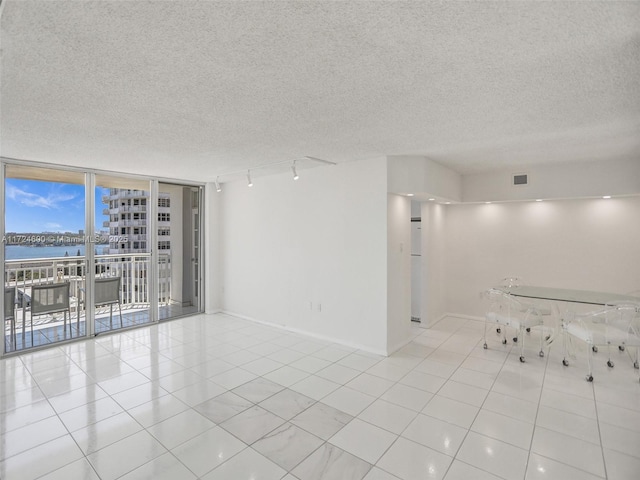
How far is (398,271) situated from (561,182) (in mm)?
2839

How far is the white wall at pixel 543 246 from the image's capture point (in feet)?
15.5

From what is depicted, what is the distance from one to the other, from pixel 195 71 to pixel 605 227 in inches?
230

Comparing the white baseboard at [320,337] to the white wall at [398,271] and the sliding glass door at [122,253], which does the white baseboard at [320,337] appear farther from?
the sliding glass door at [122,253]

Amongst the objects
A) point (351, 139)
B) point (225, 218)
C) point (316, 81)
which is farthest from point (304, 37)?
point (225, 218)

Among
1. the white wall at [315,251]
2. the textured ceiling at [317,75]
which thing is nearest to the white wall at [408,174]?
the white wall at [315,251]

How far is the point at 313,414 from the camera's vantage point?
2.90m

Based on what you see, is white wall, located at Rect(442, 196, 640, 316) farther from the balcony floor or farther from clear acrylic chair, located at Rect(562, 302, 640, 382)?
the balcony floor

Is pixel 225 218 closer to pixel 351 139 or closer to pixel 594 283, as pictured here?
pixel 351 139

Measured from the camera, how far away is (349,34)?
162cm

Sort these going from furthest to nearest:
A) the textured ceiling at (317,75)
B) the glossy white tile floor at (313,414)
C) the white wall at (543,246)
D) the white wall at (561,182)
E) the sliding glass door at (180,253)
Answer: the sliding glass door at (180,253), the white wall at (543,246), the white wall at (561,182), the glossy white tile floor at (313,414), the textured ceiling at (317,75)

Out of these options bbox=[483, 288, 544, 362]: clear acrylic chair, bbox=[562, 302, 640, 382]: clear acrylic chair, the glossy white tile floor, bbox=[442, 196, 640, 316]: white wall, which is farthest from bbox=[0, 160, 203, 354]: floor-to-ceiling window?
bbox=[562, 302, 640, 382]: clear acrylic chair

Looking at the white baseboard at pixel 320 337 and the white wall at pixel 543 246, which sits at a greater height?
the white wall at pixel 543 246

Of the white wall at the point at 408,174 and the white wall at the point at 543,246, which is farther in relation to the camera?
the white wall at the point at 543,246

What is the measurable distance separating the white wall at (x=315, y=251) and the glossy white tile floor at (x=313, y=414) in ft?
2.20
